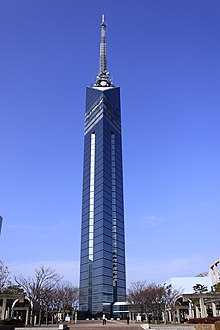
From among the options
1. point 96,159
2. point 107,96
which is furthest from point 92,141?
point 107,96

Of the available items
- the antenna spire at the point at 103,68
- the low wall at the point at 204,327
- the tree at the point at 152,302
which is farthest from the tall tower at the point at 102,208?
the low wall at the point at 204,327

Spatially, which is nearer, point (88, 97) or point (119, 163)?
point (119, 163)

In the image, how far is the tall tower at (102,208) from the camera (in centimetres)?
10419

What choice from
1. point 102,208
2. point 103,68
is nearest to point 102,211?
point 102,208

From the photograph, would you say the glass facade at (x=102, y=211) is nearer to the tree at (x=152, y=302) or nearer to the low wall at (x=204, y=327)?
the tree at (x=152, y=302)

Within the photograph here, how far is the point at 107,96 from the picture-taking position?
433 feet

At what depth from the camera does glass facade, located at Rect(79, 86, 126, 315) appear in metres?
104

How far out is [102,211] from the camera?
108 meters

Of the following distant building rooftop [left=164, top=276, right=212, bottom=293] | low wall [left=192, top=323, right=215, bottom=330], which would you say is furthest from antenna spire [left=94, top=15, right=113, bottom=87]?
low wall [left=192, top=323, right=215, bottom=330]

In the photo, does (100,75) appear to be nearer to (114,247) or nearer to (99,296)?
(114,247)

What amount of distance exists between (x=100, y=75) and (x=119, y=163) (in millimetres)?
40508

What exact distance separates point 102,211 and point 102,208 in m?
0.97

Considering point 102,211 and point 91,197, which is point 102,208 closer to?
point 102,211

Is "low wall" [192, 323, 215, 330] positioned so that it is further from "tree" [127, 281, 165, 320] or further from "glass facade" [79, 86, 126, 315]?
"glass facade" [79, 86, 126, 315]
